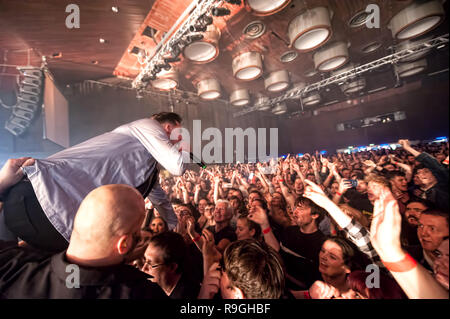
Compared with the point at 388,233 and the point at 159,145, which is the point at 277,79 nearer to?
the point at 159,145

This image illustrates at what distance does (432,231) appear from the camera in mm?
1113

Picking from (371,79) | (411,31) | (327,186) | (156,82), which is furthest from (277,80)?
(156,82)

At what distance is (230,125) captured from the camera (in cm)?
427

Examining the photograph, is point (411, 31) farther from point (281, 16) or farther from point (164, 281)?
point (164, 281)

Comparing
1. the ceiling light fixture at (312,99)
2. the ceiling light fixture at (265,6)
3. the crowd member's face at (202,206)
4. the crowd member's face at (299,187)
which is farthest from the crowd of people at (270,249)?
the ceiling light fixture at (265,6)

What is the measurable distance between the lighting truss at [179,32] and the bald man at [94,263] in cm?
263

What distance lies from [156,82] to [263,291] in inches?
165

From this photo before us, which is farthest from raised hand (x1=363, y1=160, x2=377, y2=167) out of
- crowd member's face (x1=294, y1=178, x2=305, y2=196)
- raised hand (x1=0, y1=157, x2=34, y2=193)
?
raised hand (x1=0, y1=157, x2=34, y2=193)

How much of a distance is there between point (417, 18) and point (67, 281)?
12.2ft

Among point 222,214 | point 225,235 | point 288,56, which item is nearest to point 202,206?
point 222,214

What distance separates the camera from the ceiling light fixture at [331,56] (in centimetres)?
282

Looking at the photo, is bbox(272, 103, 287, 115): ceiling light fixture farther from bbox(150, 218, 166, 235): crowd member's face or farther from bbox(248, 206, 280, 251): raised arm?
bbox(150, 218, 166, 235): crowd member's face

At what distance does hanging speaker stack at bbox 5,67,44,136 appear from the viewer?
2.95m

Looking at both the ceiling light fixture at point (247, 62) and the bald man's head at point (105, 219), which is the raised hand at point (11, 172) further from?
the ceiling light fixture at point (247, 62)
